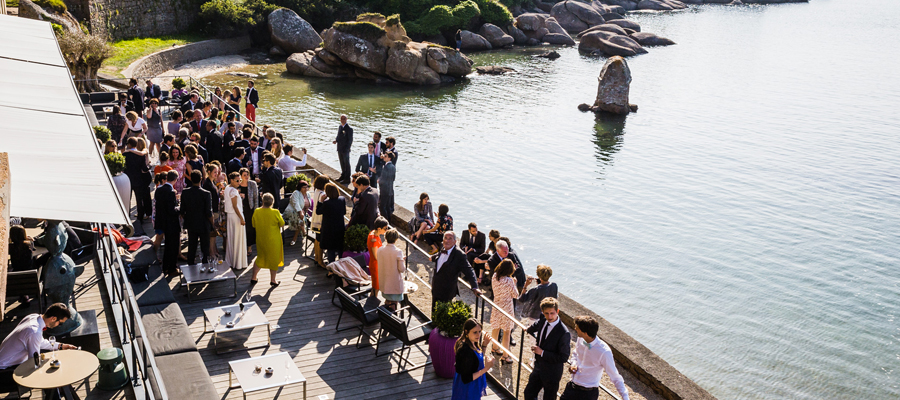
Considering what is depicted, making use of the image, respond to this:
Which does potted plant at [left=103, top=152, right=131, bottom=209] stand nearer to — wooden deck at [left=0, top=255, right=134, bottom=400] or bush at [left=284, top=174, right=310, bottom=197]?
wooden deck at [left=0, top=255, right=134, bottom=400]

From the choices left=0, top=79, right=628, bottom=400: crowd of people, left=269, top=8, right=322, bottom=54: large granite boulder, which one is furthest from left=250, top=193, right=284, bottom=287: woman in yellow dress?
left=269, top=8, right=322, bottom=54: large granite boulder

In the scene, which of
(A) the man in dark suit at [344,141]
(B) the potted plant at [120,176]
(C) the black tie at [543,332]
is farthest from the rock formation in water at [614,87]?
(C) the black tie at [543,332]

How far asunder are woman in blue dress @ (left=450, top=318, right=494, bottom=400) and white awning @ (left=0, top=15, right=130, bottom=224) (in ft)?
11.9

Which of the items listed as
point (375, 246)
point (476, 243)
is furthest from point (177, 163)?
point (476, 243)

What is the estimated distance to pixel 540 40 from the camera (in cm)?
6178

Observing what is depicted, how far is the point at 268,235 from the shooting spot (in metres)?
10.5

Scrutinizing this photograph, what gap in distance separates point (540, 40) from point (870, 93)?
2747 cm

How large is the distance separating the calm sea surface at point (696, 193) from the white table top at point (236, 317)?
28.1ft

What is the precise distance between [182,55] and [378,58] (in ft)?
39.5

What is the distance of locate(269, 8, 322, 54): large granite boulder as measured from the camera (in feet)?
149

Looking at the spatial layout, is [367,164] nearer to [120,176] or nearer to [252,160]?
[252,160]

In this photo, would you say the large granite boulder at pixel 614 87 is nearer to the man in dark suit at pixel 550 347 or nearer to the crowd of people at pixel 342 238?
the crowd of people at pixel 342 238

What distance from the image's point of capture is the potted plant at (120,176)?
1178cm

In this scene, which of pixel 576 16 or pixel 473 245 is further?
→ pixel 576 16
